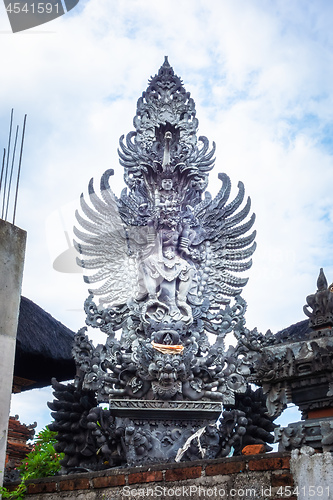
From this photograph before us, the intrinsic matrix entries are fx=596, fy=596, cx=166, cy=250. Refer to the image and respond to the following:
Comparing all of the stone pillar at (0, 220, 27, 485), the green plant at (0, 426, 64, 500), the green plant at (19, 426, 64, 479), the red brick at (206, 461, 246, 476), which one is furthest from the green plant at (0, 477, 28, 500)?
the red brick at (206, 461, 246, 476)

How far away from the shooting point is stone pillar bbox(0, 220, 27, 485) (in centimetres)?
530

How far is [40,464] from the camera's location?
843cm

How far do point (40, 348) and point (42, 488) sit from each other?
7.34m

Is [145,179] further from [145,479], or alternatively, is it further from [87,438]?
[145,479]

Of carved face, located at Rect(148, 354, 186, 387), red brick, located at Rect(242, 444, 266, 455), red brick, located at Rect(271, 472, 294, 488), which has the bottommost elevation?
red brick, located at Rect(271, 472, 294, 488)

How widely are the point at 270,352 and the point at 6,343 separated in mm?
2441

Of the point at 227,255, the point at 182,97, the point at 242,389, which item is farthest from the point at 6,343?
the point at 182,97

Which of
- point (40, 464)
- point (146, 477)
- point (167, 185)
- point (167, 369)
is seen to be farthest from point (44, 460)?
point (167, 185)

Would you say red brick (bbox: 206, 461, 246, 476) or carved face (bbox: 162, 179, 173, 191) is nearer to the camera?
red brick (bbox: 206, 461, 246, 476)

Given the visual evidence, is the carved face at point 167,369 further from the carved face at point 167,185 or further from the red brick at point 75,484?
the red brick at point 75,484

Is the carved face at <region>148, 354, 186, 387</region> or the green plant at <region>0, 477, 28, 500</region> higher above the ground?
the carved face at <region>148, 354, 186, 387</region>

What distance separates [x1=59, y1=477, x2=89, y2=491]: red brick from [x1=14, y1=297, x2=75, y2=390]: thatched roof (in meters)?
7.13

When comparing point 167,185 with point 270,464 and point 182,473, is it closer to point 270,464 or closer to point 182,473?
point 182,473

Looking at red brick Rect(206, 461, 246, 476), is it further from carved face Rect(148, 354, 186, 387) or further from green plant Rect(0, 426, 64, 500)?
carved face Rect(148, 354, 186, 387)
